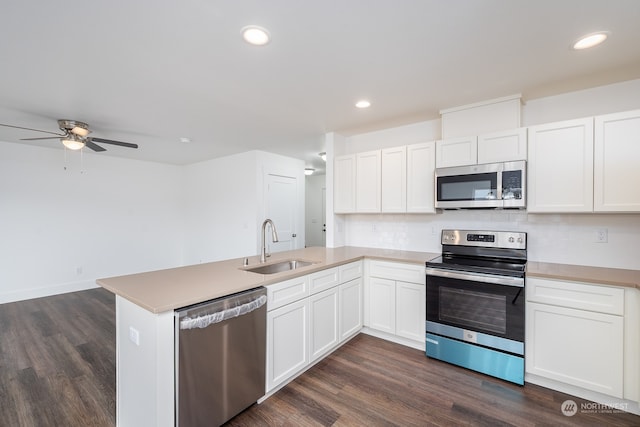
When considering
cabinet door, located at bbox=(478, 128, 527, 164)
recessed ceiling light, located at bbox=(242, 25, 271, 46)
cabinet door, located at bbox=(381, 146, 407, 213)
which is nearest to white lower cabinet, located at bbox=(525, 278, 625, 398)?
cabinet door, located at bbox=(478, 128, 527, 164)

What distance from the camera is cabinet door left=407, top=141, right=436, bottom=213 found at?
295 centimetres

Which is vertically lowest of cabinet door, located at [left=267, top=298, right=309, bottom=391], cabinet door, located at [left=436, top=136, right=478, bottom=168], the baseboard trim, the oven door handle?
the baseboard trim

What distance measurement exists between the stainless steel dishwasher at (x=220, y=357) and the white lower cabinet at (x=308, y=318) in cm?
12

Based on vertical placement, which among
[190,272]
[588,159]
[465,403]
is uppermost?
[588,159]

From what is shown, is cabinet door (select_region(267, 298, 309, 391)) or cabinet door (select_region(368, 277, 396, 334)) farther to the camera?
cabinet door (select_region(368, 277, 396, 334))

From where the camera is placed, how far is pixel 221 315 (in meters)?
1.68

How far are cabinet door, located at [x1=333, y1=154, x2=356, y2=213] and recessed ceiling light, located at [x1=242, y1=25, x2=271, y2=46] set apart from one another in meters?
2.02

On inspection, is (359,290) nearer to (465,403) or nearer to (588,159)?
(465,403)

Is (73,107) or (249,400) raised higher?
Result: (73,107)

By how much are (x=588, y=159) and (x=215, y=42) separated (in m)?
2.85

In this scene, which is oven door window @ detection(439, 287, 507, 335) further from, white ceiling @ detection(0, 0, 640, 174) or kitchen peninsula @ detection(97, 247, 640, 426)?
white ceiling @ detection(0, 0, 640, 174)

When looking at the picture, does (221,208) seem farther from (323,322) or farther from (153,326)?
(153,326)

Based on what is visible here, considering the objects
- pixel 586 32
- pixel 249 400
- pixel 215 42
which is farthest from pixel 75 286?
pixel 586 32

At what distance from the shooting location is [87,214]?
501 cm
